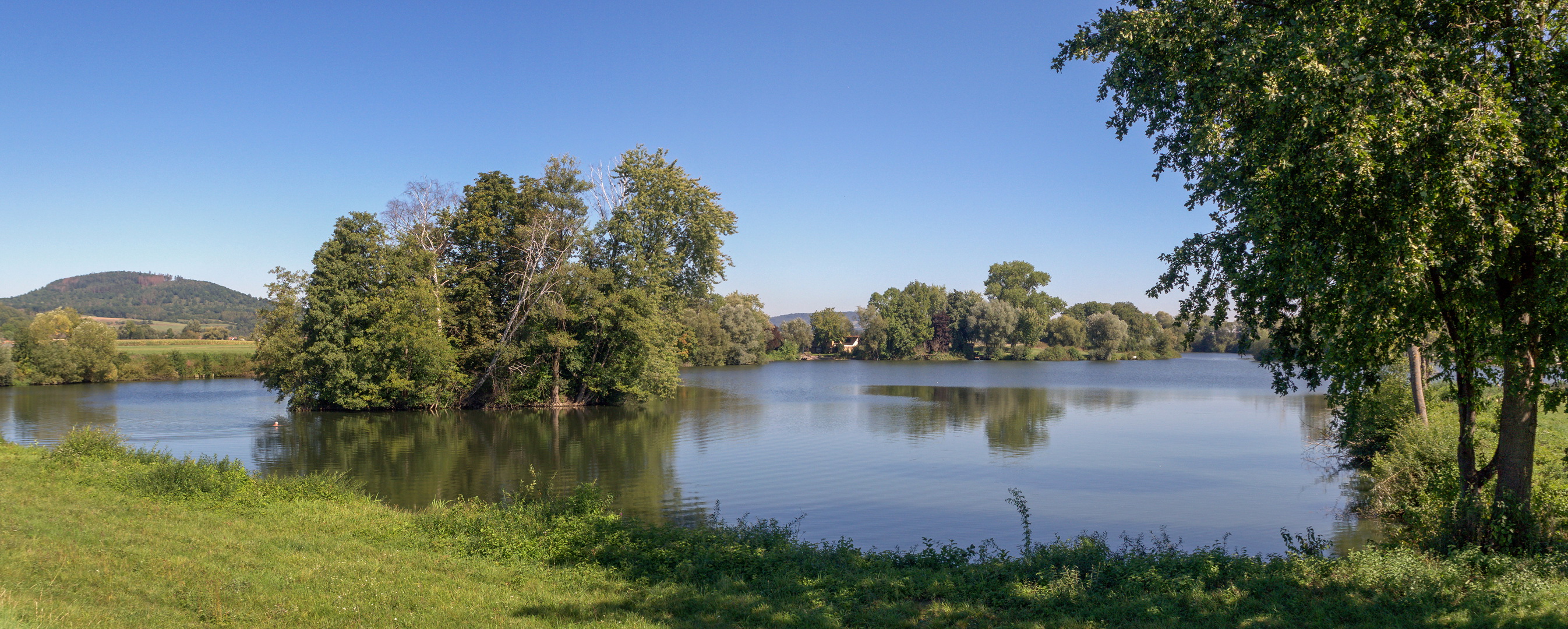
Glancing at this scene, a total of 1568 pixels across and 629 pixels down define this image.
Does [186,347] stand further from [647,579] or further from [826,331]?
[647,579]

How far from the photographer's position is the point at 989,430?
2950 centimetres

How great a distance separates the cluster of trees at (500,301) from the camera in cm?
3650

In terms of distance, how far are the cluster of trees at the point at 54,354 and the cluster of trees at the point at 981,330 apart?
71467 mm

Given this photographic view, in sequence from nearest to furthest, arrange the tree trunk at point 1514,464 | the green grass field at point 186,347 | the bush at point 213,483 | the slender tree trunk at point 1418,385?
the tree trunk at point 1514,464 → the bush at point 213,483 → the slender tree trunk at point 1418,385 → the green grass field at point 186,347

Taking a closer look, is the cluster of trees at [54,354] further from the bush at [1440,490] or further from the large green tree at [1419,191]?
the bush at [1440,490]

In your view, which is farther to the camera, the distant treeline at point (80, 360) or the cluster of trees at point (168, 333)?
the cluster of trees at point (168, 333)

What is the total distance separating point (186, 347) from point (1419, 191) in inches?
3623

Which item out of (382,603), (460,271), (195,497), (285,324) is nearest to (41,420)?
(285,324)

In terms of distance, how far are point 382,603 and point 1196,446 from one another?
24565mm

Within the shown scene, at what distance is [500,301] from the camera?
41.4m

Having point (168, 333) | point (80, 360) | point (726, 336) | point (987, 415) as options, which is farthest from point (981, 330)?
point (168, 333)

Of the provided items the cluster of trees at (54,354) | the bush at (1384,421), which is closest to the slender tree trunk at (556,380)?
the bush at (1384,421)

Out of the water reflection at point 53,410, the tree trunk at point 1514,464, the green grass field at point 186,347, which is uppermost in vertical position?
the green grass field at point 186,347

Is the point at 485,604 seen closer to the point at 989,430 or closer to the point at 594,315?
the point at 989,430
